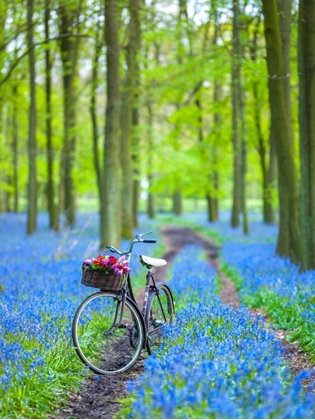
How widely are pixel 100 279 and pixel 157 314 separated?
5.56ft

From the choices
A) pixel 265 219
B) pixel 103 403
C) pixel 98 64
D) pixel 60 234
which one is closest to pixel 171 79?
pixel 98 64

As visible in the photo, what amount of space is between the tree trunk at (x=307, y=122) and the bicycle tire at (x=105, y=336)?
434 centimetres

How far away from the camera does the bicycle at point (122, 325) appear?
20.4 feet

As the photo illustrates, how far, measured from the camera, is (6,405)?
4387 millimetres

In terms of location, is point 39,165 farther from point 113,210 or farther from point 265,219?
point 113,210

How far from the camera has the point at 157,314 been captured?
7.46 meters

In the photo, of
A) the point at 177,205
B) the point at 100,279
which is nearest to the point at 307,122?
the point at 100,279

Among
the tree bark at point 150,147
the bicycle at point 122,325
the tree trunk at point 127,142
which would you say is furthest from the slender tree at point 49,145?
the bicycle at point 122,325

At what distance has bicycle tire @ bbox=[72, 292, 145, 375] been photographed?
19.8ft

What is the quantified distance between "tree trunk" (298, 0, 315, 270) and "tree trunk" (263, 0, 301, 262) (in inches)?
51.3

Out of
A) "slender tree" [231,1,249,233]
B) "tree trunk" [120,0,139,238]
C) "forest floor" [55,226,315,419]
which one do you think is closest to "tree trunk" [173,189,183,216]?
"slender tree" [231,1,249,233]

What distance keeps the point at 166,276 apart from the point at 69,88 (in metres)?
10.4

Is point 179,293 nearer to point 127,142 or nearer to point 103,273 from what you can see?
point 103,273

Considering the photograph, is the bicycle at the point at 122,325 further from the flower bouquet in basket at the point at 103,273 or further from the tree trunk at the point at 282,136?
the tree trunk at the point at 282,136
